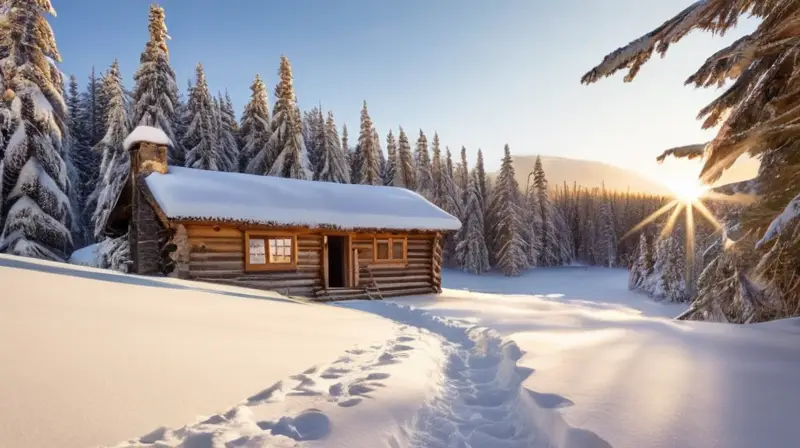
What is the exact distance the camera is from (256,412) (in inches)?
129

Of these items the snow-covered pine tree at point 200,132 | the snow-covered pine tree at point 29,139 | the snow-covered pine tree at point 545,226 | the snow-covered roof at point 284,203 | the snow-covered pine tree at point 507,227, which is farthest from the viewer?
the snow-covered pine tree at point 545,226

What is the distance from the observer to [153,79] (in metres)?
23.1

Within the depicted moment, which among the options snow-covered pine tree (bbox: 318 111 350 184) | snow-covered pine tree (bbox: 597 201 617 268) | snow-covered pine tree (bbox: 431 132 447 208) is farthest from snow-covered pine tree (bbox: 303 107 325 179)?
snow-covered pine tree (bbox: 597 201 617 268)

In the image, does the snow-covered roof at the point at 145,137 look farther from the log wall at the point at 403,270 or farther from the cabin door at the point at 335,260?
the cabin door at the point at 335,260

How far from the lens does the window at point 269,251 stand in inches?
531

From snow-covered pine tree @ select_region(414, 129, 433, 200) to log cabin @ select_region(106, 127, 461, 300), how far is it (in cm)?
2835

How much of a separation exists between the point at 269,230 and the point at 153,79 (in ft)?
51.5

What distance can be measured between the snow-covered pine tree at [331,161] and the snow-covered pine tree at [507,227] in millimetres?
15832

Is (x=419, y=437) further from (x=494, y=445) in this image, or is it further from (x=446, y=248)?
(x=446, y=248)

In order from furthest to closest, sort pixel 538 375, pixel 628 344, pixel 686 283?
pixel 686 283 < pixel 628 344 < pixel 538 375

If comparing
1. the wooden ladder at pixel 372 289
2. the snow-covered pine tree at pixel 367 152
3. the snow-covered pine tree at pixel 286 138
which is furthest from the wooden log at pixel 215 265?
the snow-covered pine tree at pixel 367 152

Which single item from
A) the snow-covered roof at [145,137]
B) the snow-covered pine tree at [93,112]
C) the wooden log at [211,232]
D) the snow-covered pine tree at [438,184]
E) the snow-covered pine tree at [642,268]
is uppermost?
the snow-covered pine tree at [93,112]

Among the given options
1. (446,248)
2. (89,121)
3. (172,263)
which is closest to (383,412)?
(172,263)

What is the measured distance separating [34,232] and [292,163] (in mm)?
16003
